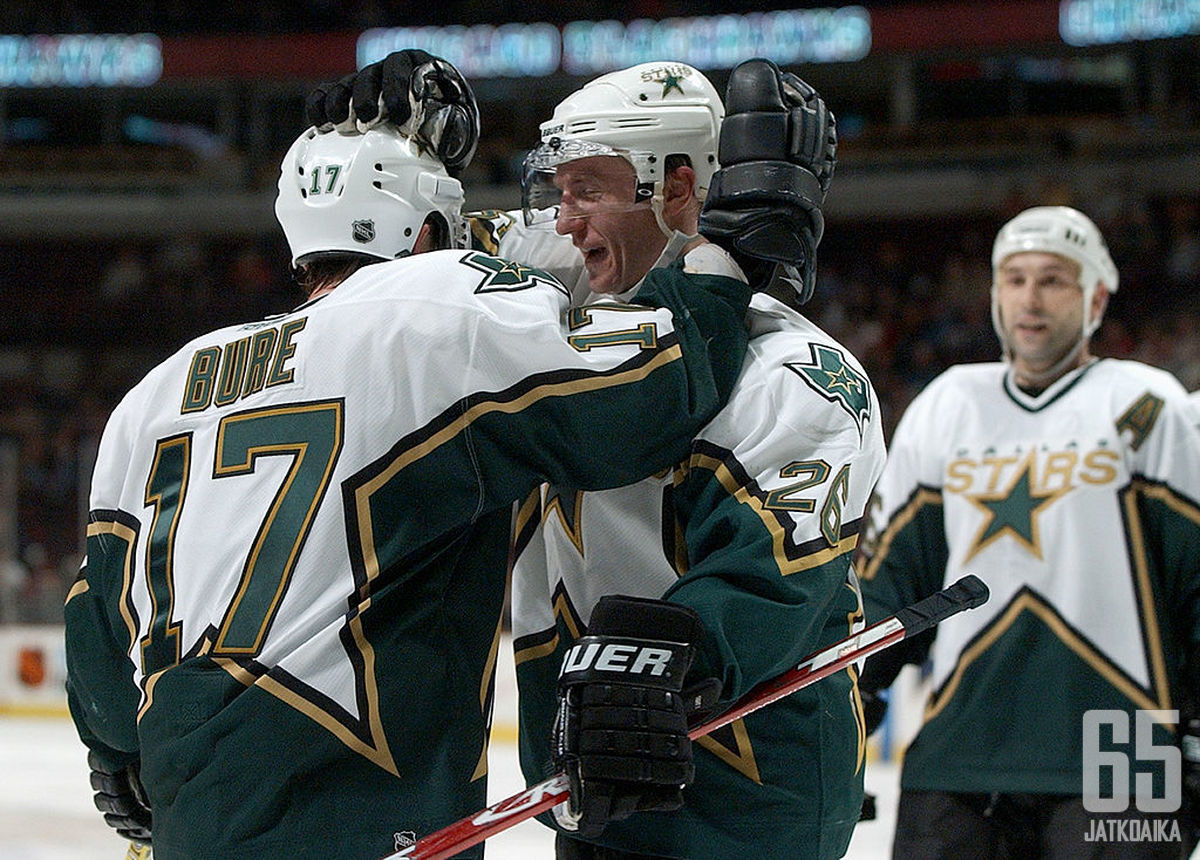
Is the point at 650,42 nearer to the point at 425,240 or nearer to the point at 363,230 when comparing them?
the point at 425,240

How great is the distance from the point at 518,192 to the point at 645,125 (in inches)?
400

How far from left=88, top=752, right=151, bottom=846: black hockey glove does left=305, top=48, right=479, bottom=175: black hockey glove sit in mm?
848

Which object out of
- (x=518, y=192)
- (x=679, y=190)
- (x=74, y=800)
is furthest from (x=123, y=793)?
(x=518, y=192)

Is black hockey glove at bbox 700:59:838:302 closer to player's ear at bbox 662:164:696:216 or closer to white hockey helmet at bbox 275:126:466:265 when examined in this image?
player's ear at bbox 662:164:696:216

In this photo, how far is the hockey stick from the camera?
4.84 feet

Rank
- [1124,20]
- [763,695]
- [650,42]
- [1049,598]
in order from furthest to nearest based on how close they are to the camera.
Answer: [650,42] < [1124,20] < [1049,598] < [763,695]

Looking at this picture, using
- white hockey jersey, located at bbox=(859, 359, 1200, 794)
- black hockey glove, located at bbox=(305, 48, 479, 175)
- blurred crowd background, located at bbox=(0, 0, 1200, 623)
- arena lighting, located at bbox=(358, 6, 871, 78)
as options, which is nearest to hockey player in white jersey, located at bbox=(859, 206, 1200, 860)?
white hockey jersey, located at bbox=(859, 359, 1200, 794)

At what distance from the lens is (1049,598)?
2824mm

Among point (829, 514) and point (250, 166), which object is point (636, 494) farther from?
point (250, 166)

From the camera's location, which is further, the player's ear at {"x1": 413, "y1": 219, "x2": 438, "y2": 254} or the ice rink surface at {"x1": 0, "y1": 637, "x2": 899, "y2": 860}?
the ice rink surface at {"x1": 0, "y1": 637, "x2": 899, "y2": 860}

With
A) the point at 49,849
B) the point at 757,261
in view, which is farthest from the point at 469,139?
the point at 49,849

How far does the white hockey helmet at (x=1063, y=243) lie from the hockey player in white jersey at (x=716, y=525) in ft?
4.35

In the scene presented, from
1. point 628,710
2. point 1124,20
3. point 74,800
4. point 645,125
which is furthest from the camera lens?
point 1124,20

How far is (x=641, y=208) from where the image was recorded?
193 cm
